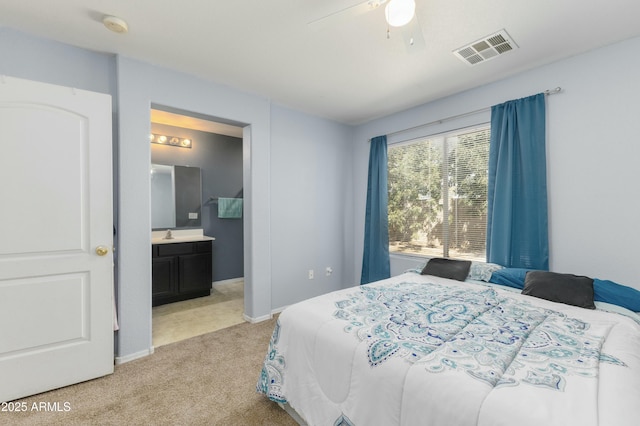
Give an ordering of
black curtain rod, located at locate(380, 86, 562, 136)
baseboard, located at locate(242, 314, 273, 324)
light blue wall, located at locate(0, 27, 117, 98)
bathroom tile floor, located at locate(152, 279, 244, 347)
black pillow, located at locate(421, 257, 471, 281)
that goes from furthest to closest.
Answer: baseboard, located at locate(242, 314, 273, 324) < bathroom tile floor, located at locate(152, 279, 244, 347) < black pillow, located at locate(421, 257, 471, 281) < black curtain rod, located at locate(380, 86, 562, 136) < light blue wall, located at locate(0, 27, 117, 98)

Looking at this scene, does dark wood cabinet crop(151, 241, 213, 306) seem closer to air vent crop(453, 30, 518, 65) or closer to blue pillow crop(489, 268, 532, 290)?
blue pillow crop(489, 268, 532, 290)

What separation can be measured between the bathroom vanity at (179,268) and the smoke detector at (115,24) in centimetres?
251

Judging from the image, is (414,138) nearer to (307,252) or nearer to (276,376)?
(307,252)

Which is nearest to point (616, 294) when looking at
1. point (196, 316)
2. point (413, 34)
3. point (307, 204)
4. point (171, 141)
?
point (413, 34)

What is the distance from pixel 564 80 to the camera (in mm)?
2424

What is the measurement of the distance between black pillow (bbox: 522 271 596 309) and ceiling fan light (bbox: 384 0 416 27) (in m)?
2.08

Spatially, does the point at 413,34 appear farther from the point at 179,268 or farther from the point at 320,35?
the point at 179,268

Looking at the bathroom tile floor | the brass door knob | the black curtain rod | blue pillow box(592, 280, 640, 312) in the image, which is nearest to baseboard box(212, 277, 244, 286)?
the bathroom tile floor

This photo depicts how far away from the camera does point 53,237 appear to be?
201cm

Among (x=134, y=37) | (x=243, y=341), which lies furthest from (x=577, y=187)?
(x=134, y=37)

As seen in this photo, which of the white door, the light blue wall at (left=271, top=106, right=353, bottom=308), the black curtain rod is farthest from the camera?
the light blue wall at (left=271, top=106, right=353, bottom=308)

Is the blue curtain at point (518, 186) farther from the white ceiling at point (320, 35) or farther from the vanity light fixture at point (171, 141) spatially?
the vanity light fixture at point (171, 141)

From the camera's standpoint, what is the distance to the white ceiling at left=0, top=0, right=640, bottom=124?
1811mm

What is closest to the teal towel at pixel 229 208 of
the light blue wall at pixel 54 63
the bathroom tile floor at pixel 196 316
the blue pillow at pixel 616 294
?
the bathroom tile floor at pixel 196 316
